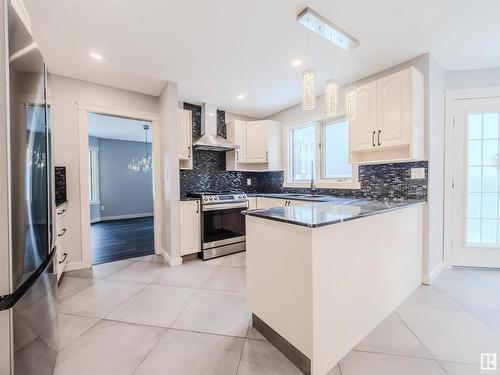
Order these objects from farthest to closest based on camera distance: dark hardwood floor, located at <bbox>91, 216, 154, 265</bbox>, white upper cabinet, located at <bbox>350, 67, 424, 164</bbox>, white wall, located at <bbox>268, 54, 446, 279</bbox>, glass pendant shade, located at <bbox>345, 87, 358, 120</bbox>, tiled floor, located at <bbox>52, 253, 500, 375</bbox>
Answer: dark hardwood floor, located at <bbox>91, 216, 154, 265</bbox> < white wall, located at <bbox>268, 54, 446, 279</bbox> < white upper cabinet, located at <bbox>350, 67, 424, 164</bbox> < glass pendant shade, located at <bbox>345, 87, 358, 120</bbox> < tiled floor, located at <bbox>52, 253, 500, 375</bbox>

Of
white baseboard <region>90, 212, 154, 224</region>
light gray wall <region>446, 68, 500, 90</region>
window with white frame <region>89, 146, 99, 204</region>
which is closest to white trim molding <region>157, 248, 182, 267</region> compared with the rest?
light gray wall <region>446, 68, 500, 90</region>

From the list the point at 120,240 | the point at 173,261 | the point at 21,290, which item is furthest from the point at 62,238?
the point at 21,290

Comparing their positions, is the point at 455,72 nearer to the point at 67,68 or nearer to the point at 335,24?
the point at 335,24

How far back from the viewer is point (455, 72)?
2723 millimetres

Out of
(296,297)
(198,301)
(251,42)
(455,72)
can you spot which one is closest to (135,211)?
(198,301)

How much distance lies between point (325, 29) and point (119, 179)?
677 cm

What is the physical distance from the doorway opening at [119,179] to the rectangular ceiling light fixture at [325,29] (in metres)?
4.35

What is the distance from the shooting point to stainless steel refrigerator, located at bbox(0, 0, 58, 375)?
0.82 metres

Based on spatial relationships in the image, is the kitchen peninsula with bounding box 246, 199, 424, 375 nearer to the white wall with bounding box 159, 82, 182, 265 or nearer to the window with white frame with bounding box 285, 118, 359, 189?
the window with white frame with bounding box 285, 118, 359, 189

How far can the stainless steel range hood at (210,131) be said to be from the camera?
361 cm

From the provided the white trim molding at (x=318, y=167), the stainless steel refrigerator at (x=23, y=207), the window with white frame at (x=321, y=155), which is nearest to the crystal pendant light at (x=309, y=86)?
the stainless steel refrigerator at (x=23, y=207)

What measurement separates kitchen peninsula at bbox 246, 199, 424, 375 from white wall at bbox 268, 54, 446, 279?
814mm

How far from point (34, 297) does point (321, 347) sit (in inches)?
58.2

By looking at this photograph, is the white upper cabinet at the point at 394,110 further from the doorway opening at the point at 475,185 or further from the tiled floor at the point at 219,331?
the tiled floor at the point at 219,331
